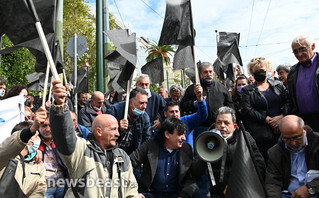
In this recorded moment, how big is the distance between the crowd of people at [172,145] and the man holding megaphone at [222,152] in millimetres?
12

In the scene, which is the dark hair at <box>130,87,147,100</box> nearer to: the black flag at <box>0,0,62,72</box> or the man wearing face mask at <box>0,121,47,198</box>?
the man wearing face mask at <box>0,121,47,198</box>

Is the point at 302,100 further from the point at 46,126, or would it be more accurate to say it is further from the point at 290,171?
the point at 46,126

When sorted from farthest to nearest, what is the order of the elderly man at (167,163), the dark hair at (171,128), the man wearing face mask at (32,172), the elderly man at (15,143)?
the dark hair at (171,128) → the elderly man at (167,163) → the man wearing face mask at (32,172) → the elderly man at (15,143)

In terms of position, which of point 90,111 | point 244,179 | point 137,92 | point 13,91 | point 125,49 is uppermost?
point 125,49

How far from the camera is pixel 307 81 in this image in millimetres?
4051

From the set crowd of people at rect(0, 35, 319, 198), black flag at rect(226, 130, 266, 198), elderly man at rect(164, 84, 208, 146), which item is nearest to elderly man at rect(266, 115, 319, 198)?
crowd of people at rect(0, 35, 319, 198)

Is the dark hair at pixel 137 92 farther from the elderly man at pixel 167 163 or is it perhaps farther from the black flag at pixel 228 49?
the black flag at pixel 228 49

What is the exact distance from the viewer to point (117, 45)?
4961 millimetres

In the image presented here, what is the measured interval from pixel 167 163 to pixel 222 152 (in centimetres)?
83

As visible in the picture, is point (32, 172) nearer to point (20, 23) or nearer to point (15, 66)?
point (20, 23)

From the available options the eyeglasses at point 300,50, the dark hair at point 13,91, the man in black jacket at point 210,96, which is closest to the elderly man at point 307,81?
the eyeglasses at point 300,50

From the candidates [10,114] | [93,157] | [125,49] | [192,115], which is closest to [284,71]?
[192,115]

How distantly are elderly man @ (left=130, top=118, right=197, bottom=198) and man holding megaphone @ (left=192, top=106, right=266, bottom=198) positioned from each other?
0.19m

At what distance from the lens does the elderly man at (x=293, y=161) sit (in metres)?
3.31
